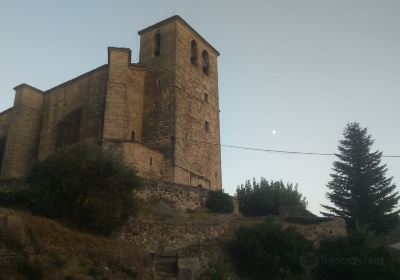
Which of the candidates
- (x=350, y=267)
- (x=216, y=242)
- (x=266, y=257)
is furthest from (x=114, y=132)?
(x=350, y=267)

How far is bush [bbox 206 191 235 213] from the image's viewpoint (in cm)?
2184

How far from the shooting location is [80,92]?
28469 millimetres

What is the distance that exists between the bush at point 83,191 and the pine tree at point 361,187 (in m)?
16.0

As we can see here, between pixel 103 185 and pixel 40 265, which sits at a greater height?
pixel 103 185

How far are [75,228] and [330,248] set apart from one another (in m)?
10.3

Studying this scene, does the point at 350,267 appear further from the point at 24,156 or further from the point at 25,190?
the point at 24,156

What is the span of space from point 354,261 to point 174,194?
893cm

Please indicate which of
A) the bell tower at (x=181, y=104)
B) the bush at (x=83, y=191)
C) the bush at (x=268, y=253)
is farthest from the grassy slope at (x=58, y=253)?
the bell tower at (x=181, y=104)

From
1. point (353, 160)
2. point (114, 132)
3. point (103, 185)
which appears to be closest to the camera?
point (103, 185)

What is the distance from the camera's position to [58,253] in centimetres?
1041

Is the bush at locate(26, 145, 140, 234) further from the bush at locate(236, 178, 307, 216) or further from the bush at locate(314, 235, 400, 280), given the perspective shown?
the bush at locate(236, 178, 307, 216)

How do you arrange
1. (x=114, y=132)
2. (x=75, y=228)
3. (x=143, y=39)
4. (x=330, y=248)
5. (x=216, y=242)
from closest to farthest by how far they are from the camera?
1. (x=75, y=228)
2. (x=216, y=242)
3. (x=330, y=248)
4. (x=114, y=132)
5. (x=143, y=39)

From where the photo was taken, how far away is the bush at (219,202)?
2184 cm

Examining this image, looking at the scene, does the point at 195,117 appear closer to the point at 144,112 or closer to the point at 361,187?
the point at 144,112
